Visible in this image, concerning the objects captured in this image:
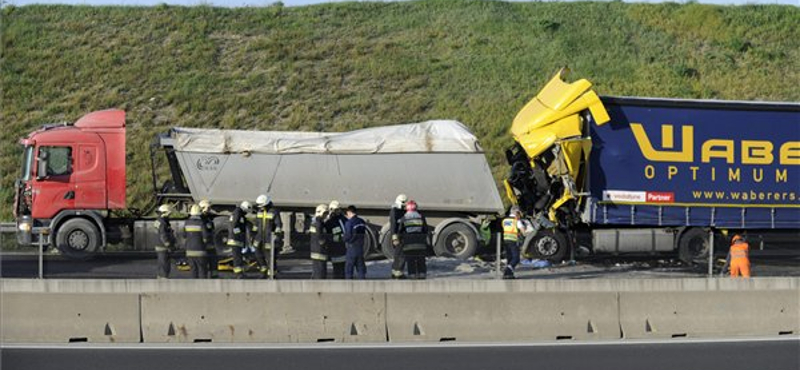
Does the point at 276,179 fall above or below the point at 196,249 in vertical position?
above

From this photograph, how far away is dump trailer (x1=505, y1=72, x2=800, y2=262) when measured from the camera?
22.7 m

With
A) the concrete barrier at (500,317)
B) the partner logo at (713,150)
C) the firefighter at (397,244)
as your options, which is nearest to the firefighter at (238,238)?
the firefighter at (397,244)

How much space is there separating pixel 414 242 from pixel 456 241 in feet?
16.7

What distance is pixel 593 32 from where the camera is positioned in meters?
43.0

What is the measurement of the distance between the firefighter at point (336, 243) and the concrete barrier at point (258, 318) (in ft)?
14.9

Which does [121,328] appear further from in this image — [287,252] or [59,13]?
[59,13]

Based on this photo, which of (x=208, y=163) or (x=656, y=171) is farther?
(x=208, y=163)

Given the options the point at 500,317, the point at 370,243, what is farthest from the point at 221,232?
the point at 500,317

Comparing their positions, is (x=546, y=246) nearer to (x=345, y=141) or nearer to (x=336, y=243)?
(x=345, y=141)

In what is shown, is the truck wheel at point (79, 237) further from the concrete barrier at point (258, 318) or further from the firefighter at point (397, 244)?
the concrete barrier at point (258, 318)

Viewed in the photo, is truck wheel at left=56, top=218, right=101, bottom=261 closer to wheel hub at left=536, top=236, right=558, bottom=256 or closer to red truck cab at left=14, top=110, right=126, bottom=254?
red truck cab at left=14, top=110, right=126, bottom=254

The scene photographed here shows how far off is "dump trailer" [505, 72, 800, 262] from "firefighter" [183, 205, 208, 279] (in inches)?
301

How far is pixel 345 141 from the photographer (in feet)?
79.1

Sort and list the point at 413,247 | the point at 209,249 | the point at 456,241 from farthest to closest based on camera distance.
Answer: the point at 456,241
the point at 413,247
the point at 209,249
